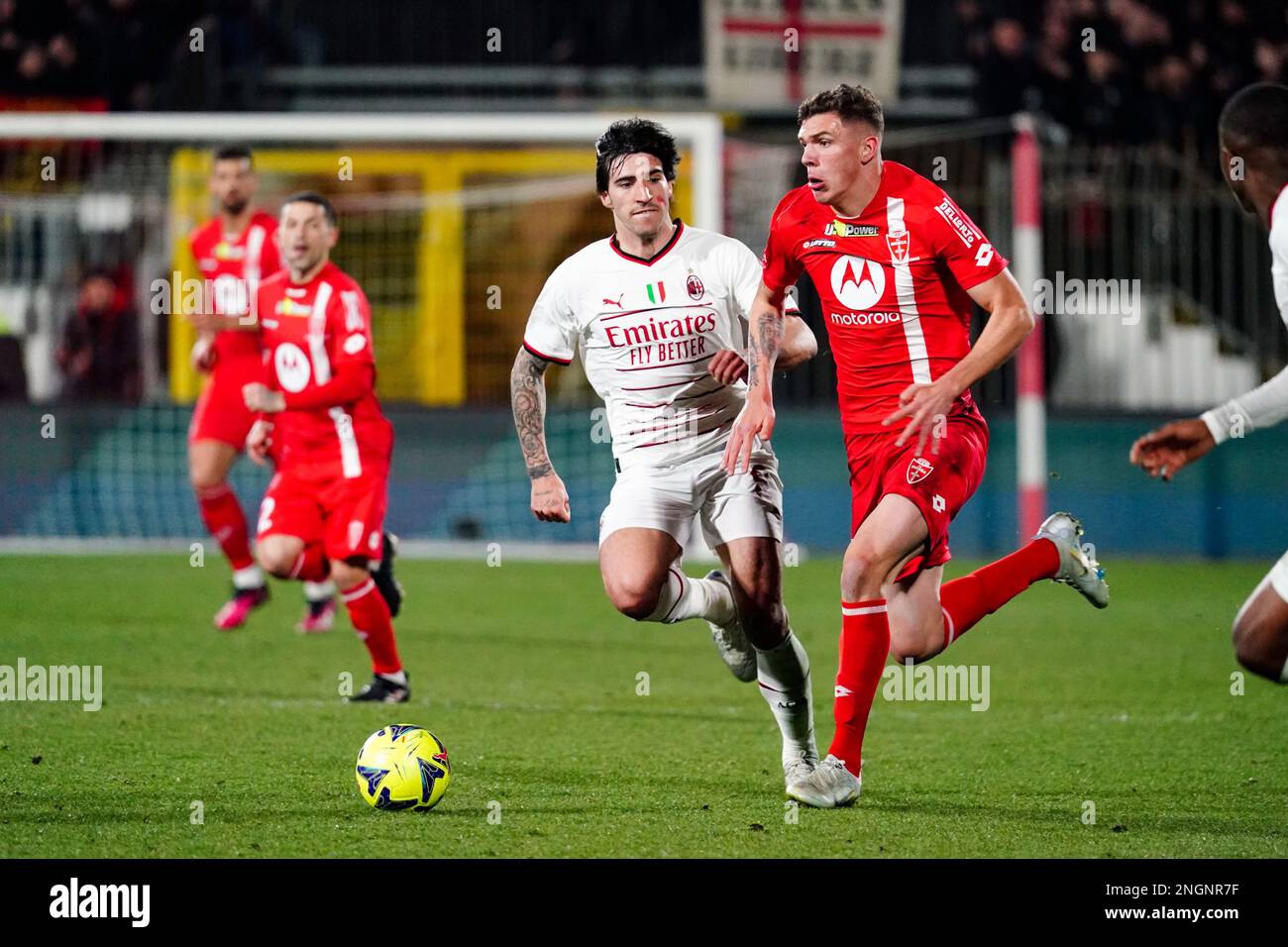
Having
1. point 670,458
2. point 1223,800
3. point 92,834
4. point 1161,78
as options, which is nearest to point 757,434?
point 670,458

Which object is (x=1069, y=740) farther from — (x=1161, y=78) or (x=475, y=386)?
(x=1161, y=78)

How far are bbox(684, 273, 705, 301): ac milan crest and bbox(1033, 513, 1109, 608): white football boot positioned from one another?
153 cm

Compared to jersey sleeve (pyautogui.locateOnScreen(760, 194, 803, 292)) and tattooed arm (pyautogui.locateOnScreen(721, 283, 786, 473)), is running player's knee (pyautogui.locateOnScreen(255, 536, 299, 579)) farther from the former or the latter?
jersey sleeve (pyautogui.locateOnScreen(760, 194, 803, 292))

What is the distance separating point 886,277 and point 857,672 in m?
1.26

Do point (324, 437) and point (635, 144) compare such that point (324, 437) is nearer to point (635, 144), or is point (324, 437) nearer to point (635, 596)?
point (635, 596)

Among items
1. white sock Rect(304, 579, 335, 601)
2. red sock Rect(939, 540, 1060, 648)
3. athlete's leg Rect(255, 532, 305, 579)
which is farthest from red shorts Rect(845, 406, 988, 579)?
white sock Rect(304, 579, 335, 601)

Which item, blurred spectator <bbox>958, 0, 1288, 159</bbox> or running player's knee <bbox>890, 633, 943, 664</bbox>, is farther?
blurred spectator <bbox>958, 0, 1288, 159</bbox>

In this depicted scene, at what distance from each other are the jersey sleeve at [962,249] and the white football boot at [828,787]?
1.52m

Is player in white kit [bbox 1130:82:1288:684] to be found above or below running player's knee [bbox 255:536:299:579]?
above

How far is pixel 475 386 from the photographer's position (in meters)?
16.1

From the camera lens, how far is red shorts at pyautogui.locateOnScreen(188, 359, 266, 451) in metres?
10.4

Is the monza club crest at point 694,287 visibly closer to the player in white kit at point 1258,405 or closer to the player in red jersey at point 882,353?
the player in red jersey at point 882,353

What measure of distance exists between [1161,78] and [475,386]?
683 cm

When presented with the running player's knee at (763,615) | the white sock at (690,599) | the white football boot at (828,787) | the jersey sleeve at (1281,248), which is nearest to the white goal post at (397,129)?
the white sock at (690,599)
